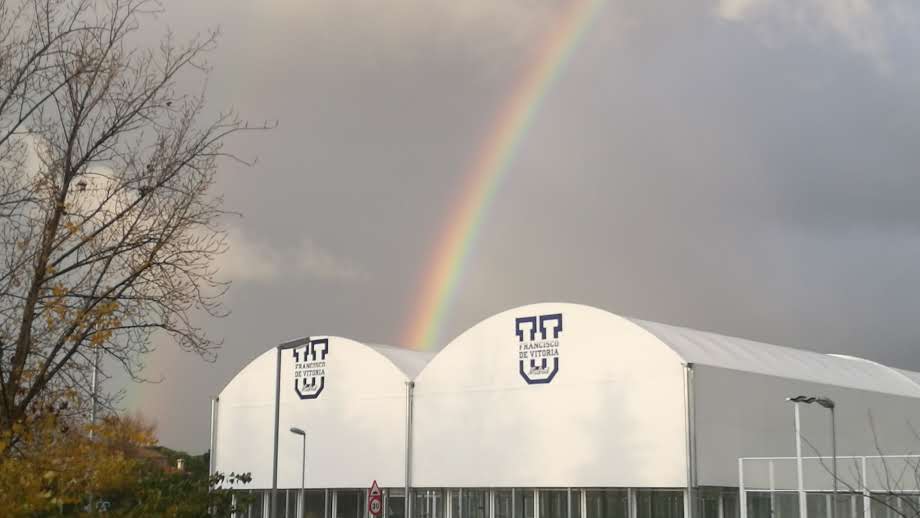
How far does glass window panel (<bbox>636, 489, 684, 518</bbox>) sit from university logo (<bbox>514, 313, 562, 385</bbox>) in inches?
225

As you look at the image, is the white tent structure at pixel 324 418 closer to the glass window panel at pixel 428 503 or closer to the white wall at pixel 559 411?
the glass window panel at pixel 428 503

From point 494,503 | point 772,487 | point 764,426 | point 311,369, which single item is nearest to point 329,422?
point 311,369

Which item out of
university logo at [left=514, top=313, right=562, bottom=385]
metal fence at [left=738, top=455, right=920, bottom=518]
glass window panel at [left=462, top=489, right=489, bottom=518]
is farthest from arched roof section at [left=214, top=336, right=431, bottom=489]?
metal fence at [left=738, top=455, right=920, bottom=518]

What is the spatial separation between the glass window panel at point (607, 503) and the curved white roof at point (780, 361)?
18.0ft

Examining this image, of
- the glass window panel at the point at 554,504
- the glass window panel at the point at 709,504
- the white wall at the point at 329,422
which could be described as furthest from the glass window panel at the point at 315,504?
the glass window panel at the point at 709,504

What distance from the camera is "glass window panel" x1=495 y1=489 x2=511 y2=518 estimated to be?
44500mm

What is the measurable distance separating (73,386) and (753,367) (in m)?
31.8

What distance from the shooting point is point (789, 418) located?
43.2 metres

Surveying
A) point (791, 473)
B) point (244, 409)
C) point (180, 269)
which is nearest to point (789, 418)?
point (791, 473)

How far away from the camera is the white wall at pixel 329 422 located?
161ft

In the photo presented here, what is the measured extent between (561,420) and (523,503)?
11.9ft

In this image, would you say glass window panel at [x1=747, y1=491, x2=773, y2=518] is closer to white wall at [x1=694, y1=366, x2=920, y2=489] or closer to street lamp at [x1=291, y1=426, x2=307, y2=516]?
white wall at [x1=694, y1=366, x2=920, y2=489]

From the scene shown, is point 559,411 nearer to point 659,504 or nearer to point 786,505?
point 659,504

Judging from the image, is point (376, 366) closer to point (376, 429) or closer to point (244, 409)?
point (376, 429)
